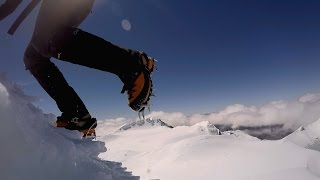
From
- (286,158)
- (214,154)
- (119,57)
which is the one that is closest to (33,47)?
(119,57)

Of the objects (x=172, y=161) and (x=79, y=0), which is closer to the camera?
(x=79, y=0)

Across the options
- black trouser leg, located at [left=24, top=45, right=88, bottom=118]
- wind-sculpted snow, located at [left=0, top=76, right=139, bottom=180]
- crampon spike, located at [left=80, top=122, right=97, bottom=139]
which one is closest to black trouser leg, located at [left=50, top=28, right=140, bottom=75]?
black trouser leg, located at [left=24, top=45, right=88, bottom=118]

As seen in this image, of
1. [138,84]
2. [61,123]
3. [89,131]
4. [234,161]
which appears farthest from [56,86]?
[234,161]

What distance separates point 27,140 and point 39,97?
1438 mm

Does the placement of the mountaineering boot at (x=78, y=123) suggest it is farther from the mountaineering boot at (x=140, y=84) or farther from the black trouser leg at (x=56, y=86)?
the mountaineering boot at (x=140, y=84)

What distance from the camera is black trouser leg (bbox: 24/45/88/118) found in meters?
4.45

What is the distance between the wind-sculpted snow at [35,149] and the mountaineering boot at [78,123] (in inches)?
6.9

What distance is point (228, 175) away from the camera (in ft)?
38.4

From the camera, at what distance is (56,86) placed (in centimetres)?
446

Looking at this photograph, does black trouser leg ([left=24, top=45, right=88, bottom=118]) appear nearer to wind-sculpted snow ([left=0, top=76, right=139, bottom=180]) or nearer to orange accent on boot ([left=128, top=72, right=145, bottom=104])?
wind-sculpted snow ([left=0, top=76, right=139, bottom=180])

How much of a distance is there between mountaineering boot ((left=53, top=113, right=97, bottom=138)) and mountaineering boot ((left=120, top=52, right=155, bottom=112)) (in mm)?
623

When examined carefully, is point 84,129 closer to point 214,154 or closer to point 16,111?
point 16,111

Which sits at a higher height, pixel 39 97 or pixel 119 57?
pixel 119 57

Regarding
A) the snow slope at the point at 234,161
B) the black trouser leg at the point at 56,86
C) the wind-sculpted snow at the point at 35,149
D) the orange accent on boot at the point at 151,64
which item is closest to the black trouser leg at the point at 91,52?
the orange accent on boot at the point at 151,64
